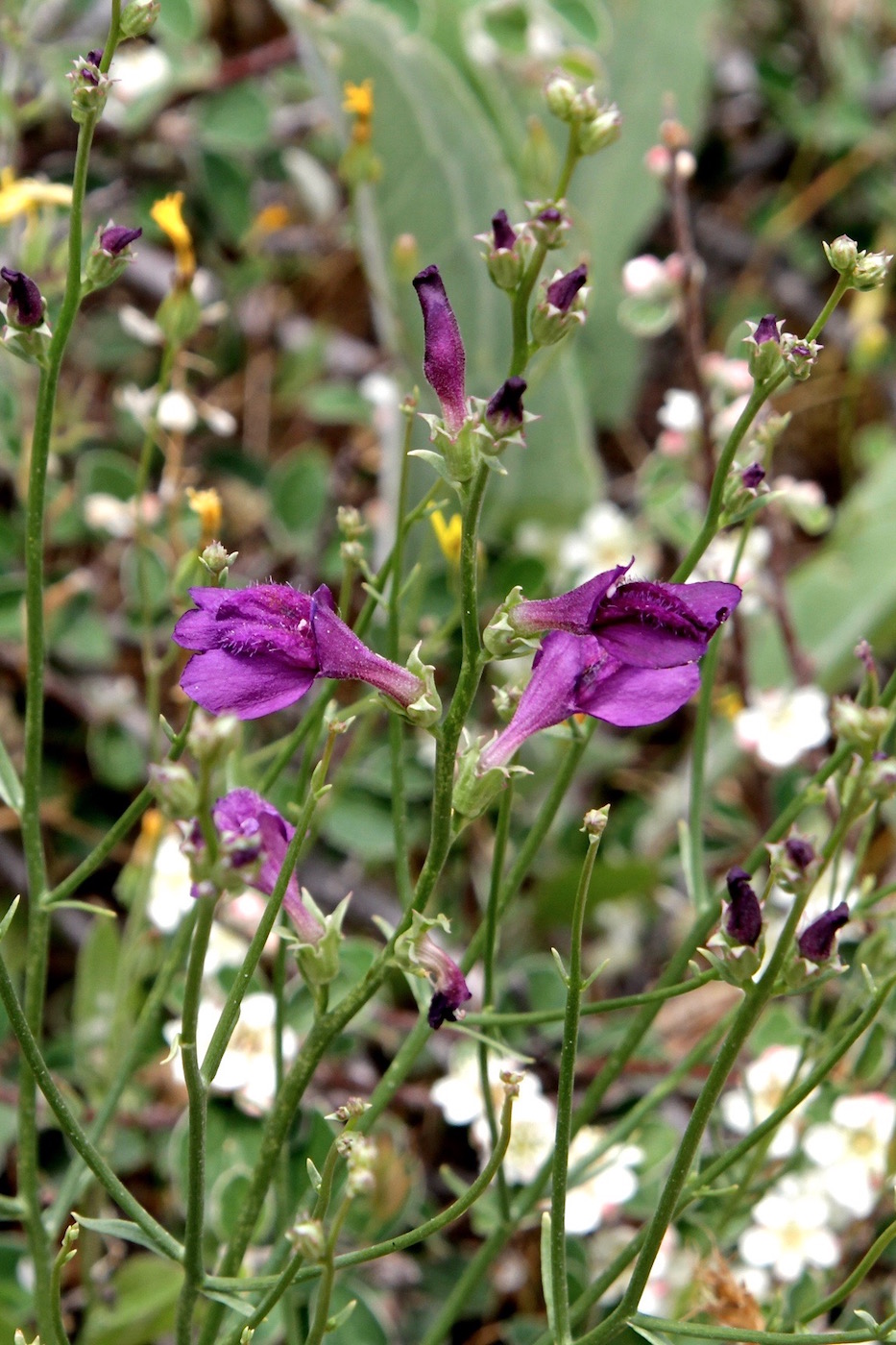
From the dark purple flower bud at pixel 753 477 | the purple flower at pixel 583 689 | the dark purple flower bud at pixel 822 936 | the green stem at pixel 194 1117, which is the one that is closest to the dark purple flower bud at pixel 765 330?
the dark purple flower bud at pixel 753 477

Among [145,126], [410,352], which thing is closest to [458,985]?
Answer: [410,352]

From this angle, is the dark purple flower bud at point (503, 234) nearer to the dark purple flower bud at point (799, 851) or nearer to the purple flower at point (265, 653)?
the purple flower at point (265, 653)

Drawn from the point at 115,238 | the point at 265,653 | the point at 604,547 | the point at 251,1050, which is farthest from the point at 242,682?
the point at 604,547

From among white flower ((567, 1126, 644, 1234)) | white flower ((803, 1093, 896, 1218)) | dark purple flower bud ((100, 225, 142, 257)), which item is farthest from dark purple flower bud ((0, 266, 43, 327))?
white flower ((803, 1093, 896, 1218))

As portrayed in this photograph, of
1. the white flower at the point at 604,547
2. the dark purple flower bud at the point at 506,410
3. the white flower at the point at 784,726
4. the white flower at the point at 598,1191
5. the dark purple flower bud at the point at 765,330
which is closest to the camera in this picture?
the dark purple flower bud at the point at 506,410

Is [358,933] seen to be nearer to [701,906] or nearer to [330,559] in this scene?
[330,559]

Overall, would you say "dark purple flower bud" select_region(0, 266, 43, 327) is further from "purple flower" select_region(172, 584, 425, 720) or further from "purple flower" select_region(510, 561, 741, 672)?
"purple flower" select_region(510, 561, 741, 672)
